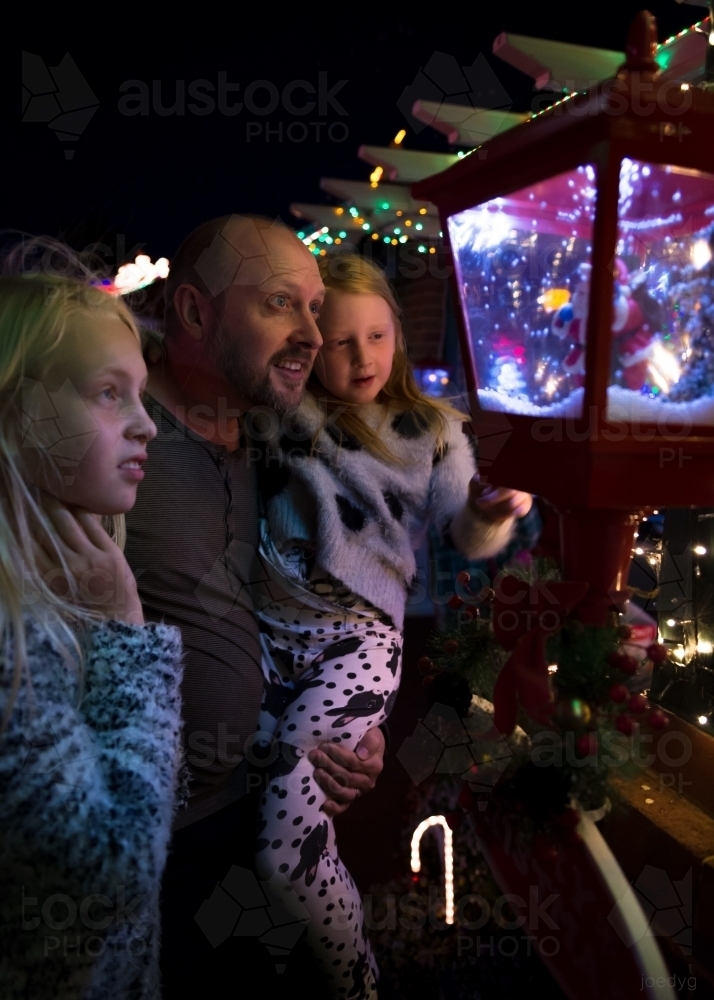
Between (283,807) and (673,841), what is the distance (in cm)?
62

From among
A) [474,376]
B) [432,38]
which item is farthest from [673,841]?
[432,38]

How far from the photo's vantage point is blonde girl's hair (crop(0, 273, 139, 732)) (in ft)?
3.14

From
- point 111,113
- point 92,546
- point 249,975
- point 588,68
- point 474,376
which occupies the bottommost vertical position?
point 249,975

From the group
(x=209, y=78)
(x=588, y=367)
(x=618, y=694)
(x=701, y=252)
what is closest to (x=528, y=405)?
(x=588, y=367)

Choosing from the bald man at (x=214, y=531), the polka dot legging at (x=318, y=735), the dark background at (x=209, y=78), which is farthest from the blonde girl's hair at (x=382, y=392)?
the dark background at (x=209, y=78)

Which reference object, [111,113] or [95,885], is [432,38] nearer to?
[111,113]

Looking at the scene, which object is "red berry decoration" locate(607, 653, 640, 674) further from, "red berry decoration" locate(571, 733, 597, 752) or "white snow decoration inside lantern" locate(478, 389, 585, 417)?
"white snow decoration inside lantern" locate(478, 389, 585, 417)

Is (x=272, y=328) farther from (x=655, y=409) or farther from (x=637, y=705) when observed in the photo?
(x=637, y=705)

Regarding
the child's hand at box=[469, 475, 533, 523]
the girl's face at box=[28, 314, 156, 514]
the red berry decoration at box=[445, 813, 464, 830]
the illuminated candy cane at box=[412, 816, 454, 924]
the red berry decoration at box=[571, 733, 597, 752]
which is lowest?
the illuminated candy cane at box=[412, 816, 454, 924]

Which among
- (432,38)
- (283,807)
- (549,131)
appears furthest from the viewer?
(432,38)

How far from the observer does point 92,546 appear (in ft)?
3.37

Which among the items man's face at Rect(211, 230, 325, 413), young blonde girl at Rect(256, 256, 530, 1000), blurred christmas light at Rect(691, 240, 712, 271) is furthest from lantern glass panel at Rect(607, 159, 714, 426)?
man's face at Rect(211, 230, 325, 413)

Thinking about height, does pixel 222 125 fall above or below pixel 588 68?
above

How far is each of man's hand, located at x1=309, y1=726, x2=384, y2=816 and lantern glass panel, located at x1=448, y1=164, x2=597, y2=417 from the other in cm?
73
